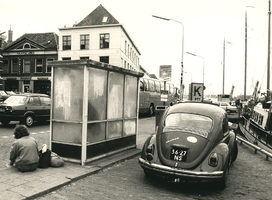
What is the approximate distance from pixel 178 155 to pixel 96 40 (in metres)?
44.1

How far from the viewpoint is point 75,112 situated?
720 cm

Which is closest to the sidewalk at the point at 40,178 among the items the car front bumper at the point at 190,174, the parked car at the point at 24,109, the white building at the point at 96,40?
the car front bumper at the point at 190,174

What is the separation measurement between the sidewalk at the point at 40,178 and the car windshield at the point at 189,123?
205 cm

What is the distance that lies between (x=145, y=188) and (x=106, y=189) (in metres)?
0.78

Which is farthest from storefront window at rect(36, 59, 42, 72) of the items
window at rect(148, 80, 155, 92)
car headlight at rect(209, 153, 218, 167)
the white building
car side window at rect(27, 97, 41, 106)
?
car headlight at rect(209, 153, 218, 167)

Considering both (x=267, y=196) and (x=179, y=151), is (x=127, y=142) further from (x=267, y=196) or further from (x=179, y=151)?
(x=267, y=196)

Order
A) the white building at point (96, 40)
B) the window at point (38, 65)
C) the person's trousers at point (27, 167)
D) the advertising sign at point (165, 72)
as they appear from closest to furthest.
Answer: the person's trousers at point (27, 167)
the advertising sign at point (165, 72)
the white building at point (96, 40)
the window at point (38, 65)


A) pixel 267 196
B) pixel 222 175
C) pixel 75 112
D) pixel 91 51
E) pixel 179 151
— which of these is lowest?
pixel 267 196

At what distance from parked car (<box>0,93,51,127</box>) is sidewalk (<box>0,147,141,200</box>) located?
8.85 meters

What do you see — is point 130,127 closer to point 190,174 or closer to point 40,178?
point 40,178

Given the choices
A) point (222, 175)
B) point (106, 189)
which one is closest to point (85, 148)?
point (106, 189)

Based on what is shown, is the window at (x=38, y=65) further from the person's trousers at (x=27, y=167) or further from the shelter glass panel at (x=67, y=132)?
the person's trousers at (x=27, y=167)

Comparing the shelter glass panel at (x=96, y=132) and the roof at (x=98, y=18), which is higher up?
the roof at (x=98, y=18)

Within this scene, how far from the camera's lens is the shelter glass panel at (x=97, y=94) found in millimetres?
7217
